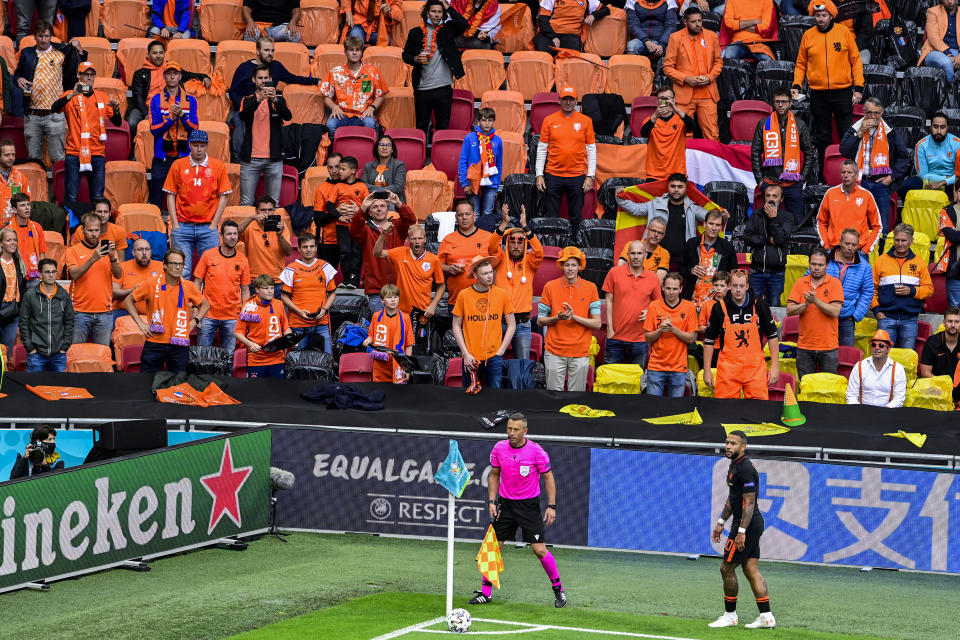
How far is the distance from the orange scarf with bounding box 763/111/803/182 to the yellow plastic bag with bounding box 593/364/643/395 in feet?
16.5

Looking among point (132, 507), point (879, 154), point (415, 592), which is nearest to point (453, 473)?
point (415, 592)

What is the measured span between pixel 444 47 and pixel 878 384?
9120 mm

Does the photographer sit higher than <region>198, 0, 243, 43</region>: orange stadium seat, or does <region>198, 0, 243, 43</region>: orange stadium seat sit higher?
<region>198, 0, 243, 43</region>: orange stadium seat

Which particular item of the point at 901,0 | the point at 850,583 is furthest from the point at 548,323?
the point at 901,0

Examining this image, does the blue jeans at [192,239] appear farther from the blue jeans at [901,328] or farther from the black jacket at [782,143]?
the blue jeans at [901,328]

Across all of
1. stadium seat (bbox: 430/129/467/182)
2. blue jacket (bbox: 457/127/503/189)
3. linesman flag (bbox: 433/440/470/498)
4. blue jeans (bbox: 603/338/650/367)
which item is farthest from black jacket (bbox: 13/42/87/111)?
linesman flag (bbox: 433/440/470/498)

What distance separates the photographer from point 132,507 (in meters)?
14.3

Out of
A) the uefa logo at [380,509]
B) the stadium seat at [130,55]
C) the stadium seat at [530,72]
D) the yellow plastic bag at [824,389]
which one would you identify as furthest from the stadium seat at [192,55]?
the yellow plastic bag at [824,389]

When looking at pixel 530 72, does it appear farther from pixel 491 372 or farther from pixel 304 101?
pixel 491 372

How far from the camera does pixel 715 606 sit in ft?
44.1

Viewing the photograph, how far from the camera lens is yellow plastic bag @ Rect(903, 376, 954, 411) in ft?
56.0

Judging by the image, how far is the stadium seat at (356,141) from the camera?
71.6 feet

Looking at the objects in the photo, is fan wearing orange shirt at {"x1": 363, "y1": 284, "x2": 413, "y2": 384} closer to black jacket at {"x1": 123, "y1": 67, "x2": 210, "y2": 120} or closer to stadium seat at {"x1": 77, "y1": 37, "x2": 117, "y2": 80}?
black jacket at {"x1": 123, "y1": 67, "x2": 210, "y2": 120}

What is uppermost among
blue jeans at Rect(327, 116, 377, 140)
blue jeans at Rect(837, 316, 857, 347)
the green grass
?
blue jeans at Rect(327, 116, 377, 140)
